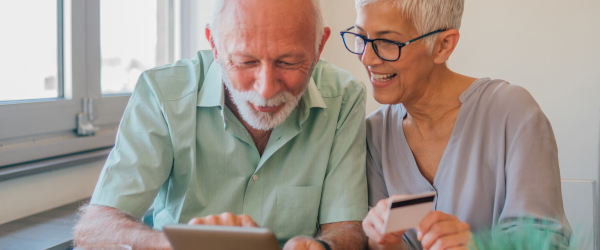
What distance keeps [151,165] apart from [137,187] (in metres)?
0.07

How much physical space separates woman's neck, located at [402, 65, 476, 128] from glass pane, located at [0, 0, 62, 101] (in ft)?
5.01

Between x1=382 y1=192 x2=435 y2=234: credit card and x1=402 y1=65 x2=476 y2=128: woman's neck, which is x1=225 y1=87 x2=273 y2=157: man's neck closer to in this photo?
x1=402 y1=65 x2=476 y2=128: woman's neck

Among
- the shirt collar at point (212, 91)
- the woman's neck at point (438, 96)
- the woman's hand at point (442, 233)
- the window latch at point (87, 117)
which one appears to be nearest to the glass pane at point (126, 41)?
the window latch at point (87, 117)

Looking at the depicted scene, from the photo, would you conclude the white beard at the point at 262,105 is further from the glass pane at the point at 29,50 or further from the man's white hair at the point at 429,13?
the glass pane at the point at 29,50

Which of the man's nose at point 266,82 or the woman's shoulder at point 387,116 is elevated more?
the man's nose at point 266,82

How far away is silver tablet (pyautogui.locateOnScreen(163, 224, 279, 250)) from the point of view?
0.85m

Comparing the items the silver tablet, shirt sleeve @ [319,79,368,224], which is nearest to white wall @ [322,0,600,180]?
shirt sleeve @ [319,79,368,224]

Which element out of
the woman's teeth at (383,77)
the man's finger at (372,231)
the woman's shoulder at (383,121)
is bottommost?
the man's finger at (372,231)

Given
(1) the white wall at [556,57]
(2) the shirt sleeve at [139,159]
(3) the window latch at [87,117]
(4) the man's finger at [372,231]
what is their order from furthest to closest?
1. (1) the white wall at [556,57]
2. (3) the window latch at [87,117]
3. (2) the shirt sleeve at [139,159]
4. (4) the man's finger at [372,231]

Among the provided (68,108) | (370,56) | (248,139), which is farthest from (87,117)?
(370,56)

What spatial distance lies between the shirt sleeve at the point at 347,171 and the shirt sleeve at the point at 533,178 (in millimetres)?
413

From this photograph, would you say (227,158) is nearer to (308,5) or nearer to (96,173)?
(308,5)

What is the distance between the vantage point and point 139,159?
1.40m

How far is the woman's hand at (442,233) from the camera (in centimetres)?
107
